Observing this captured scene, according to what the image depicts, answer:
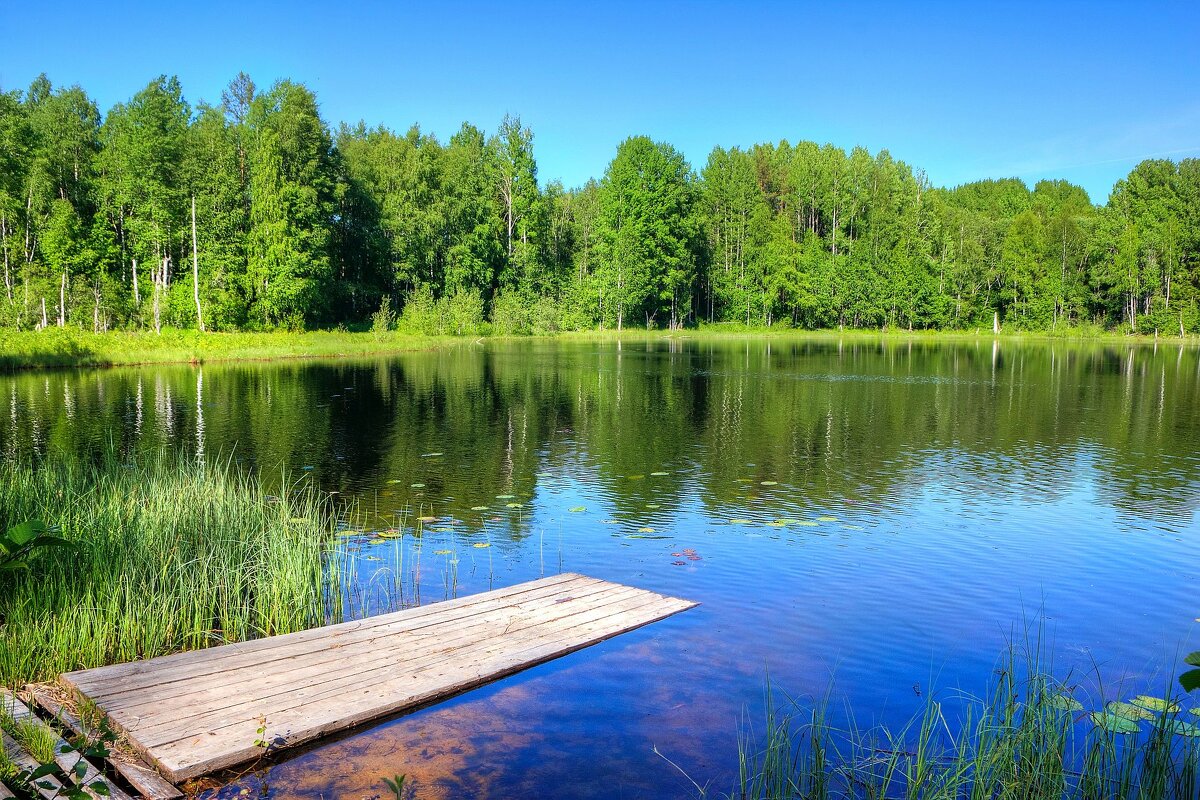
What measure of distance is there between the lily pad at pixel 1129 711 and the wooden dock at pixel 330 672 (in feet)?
13.0

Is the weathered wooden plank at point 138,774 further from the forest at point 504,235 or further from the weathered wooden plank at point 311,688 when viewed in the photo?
the forest at point 504,235

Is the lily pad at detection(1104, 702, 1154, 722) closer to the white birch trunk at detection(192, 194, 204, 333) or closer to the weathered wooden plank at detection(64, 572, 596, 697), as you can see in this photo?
the weathered wooden plank at detection(64, 572, 596, 697)

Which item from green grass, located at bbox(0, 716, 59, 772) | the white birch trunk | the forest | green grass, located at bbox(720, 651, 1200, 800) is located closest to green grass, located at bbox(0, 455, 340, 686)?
→ green grass, located at bbox(0, 716, 59, 772)

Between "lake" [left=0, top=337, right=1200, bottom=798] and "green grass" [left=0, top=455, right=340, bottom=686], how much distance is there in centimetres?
96

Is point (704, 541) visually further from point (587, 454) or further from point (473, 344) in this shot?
point (473, 344)

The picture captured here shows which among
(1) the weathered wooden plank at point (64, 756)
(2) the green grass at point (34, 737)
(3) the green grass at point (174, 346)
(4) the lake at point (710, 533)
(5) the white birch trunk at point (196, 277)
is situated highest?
(5) the white birch trunk at point (196, 277)

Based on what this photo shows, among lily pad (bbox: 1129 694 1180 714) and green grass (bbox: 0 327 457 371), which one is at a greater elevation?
green grass (bbox: 0 327 457 371)

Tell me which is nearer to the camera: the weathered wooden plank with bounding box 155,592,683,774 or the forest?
the weathered wooden plank with bounding box 155,592,683,774

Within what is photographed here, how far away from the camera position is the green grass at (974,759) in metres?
4.73

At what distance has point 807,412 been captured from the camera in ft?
83.3

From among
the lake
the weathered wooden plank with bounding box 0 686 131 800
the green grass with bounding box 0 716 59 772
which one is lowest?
the lake

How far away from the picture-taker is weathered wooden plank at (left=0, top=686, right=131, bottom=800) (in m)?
4.59

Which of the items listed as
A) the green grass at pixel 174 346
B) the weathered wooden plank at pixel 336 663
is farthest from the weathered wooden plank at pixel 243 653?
the green grass at pixel 174 346

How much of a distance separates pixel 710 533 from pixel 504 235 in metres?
71.8
